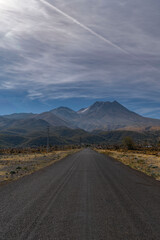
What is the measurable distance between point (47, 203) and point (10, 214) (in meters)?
1.55

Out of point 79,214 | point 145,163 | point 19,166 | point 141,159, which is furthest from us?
point 141,159

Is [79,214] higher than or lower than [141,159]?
higher

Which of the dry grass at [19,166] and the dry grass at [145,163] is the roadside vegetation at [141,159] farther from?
the dry grass at [19,166]

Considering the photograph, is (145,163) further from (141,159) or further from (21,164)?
(21,164)

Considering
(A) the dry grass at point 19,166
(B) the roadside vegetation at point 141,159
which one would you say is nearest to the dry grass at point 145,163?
(B) the roadside vegetation at point 141,159

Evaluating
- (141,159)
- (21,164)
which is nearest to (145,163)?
(141,159)

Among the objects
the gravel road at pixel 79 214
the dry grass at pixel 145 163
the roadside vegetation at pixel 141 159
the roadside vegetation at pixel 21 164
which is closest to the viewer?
the gravel road at pixel 79 214

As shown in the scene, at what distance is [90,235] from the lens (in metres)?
4.86

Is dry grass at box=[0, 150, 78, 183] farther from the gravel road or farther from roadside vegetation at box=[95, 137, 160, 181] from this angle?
roadside vegetation at box=[95, 137, 160, 181]

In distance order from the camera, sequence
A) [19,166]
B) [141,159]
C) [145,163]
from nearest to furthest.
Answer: [19,166] → [145,163] → [141,159]

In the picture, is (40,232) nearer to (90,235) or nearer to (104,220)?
(90,235)

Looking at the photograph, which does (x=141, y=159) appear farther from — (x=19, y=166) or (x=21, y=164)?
(x=19, y=166)

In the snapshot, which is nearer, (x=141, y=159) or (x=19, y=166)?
(x=19, y=166)

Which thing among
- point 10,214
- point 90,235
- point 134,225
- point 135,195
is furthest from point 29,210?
point 135,195
